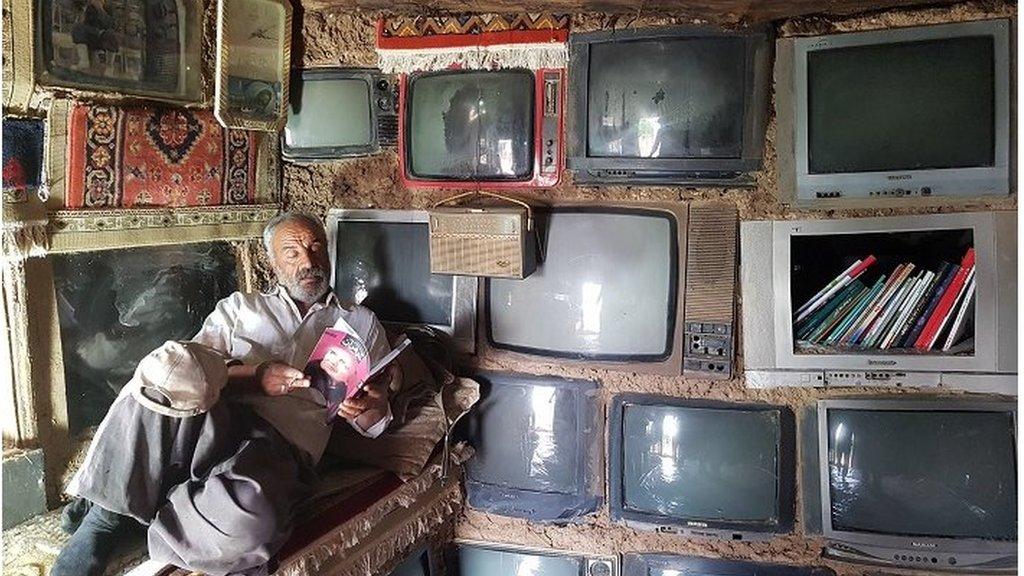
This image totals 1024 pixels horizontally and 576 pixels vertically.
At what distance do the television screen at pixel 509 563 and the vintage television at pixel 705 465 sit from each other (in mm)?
314

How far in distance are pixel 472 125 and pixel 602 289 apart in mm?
759

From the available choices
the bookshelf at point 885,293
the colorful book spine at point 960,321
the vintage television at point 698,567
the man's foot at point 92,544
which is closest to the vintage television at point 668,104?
the bookshelf at point 885,293

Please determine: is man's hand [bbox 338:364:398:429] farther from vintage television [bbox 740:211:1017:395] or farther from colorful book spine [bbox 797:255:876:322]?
colorful book spine [bbox 797:255:876:322]

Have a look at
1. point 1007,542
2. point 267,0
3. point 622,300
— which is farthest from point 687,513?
point 267,0

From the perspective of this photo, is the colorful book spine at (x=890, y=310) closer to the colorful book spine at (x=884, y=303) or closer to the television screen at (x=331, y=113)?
the colorful book spine at (x=884, y=303)

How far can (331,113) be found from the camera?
2936 millimetres

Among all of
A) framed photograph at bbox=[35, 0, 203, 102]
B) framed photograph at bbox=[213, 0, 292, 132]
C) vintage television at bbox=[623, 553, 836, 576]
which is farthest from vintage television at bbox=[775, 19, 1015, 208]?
framed photograph at bbox=[35, 0, 203, 102]

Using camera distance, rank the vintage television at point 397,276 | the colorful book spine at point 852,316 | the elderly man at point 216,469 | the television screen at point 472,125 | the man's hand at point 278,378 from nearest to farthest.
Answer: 1. the elderly man at point 216,469
2. the man's hand at point 278,378
3. the colorful book spine at point 852,316
4. the television screen at point 472,125
5. the vintage television at point 397,276

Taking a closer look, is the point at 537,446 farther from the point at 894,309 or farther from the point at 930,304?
the point at 930,304

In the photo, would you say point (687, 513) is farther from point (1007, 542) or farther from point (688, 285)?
point (1007, 542)

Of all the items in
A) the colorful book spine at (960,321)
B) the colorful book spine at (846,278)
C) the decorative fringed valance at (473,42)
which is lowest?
the colorful book spine at (960,321)

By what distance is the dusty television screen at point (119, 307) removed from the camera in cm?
229

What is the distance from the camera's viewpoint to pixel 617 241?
2.66 meters

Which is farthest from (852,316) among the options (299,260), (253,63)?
(253,63)
